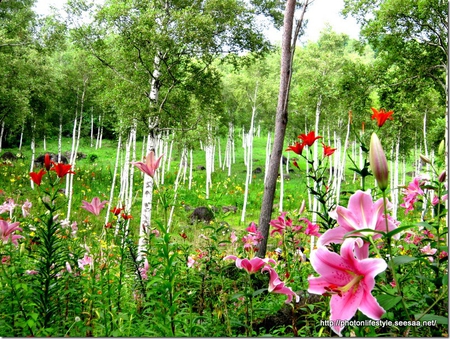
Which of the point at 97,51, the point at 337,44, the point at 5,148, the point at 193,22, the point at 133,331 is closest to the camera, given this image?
the point at 133,331

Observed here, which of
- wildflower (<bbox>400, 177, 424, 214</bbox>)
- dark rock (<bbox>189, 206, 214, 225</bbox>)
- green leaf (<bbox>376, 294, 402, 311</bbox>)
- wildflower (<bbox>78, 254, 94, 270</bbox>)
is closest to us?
green leaf (<bbox>376, 294, 402, 311</bbox>)

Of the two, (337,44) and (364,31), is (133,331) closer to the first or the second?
(364,31)

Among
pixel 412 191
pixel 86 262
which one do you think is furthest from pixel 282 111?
pixel 86 262

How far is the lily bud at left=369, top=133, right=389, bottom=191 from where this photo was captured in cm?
55

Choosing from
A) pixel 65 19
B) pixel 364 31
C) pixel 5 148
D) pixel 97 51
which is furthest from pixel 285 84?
pixel 5 148

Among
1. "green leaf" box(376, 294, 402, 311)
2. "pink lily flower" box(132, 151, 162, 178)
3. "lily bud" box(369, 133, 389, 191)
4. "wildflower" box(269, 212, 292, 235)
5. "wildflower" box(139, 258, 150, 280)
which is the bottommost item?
"wildflower" box(139, 258, 150, 280)

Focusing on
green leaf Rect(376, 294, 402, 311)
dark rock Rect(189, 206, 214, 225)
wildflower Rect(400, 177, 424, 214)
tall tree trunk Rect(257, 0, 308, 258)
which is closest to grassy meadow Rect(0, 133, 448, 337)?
green leaf Rect(376, 294, 402, 311)

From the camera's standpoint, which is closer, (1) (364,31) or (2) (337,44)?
(1) (364,31)

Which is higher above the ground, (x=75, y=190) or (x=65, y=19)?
(x=65, y=19)

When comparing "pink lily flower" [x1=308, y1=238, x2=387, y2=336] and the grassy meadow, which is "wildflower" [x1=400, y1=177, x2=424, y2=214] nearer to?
the grassy meadow

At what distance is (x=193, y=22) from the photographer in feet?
18.0

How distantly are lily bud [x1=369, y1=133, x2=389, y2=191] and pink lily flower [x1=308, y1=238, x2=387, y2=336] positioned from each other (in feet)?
0.34

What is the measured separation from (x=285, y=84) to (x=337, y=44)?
12.1m

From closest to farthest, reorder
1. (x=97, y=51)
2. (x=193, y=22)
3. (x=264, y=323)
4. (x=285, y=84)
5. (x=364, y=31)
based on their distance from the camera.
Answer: (x=264, y=323) < (x=285, y=84) < (x=193, y=22) < (x=364, y=31) < (x=97, y=51)
